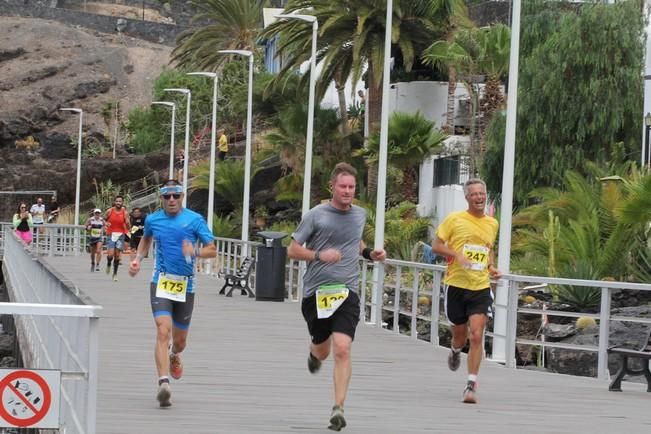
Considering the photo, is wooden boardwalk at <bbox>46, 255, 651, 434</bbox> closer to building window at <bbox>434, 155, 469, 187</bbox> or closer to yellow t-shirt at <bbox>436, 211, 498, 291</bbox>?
yellow t-shirt at <bbox>436, 211, 498, 291</bbox>

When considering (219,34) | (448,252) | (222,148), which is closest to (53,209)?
(219,34)

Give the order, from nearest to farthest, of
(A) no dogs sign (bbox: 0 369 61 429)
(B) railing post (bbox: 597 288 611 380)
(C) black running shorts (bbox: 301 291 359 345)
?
(A) no dogs sign (bbox: 0 369 61 429) < (C) black running shorts (bbox: 301 291 359 345) < (B) railing post (bbox: 597 288 611 380)

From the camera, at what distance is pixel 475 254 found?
583 inches

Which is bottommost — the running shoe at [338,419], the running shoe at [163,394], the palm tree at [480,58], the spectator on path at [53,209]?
the spectator on path at [53,209]

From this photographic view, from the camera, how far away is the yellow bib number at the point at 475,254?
14805 mm

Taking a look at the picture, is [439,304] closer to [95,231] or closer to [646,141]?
[646,141]

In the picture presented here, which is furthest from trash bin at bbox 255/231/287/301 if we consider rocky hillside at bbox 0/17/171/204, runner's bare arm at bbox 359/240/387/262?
rocky hillside at bbox 0/17/171/204

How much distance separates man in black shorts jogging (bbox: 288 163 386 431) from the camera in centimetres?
1252

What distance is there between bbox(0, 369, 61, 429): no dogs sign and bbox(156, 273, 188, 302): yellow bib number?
5106 millimetres

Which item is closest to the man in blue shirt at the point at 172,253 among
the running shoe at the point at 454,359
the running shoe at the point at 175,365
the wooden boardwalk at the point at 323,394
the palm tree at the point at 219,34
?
the running shoe at the point at 175,365

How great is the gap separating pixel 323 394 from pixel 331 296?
2857 millimetres

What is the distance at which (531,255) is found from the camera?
31.6 m

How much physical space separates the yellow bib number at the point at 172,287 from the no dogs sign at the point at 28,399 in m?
5.11

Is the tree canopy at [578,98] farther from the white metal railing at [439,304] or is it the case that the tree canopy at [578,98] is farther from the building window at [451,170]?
the white metal railing at [439,304]
